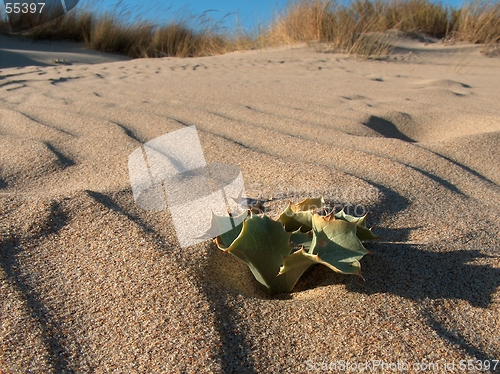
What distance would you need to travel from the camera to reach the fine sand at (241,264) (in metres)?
0.80

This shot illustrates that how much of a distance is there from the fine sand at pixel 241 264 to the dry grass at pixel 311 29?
310 cm

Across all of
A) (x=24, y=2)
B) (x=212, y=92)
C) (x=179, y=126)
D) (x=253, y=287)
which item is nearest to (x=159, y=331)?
(x=253, y=287)

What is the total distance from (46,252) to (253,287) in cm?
47

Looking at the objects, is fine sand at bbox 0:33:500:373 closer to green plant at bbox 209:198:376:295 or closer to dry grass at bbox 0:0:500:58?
green plant at bbox 209:198:376:295

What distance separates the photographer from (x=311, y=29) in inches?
217

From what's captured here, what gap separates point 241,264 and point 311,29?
4937 mm

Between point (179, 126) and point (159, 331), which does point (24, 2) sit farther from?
point (159, 331)

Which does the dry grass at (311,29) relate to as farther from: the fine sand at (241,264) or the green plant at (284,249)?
the green plant at (284,249)

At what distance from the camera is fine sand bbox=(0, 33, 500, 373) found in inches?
31.4

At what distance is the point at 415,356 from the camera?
0.80 meters

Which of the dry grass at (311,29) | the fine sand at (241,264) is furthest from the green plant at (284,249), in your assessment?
the dry grass at (311,29)

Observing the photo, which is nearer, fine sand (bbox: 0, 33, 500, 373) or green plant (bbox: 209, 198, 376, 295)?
fine sand (bbox: 0, 33, 500, 373)

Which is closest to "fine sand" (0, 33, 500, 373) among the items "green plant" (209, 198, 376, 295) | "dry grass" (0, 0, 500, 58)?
"green plant" (209, 198, 376, 295)

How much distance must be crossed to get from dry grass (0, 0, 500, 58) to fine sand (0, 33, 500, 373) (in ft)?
10.2
